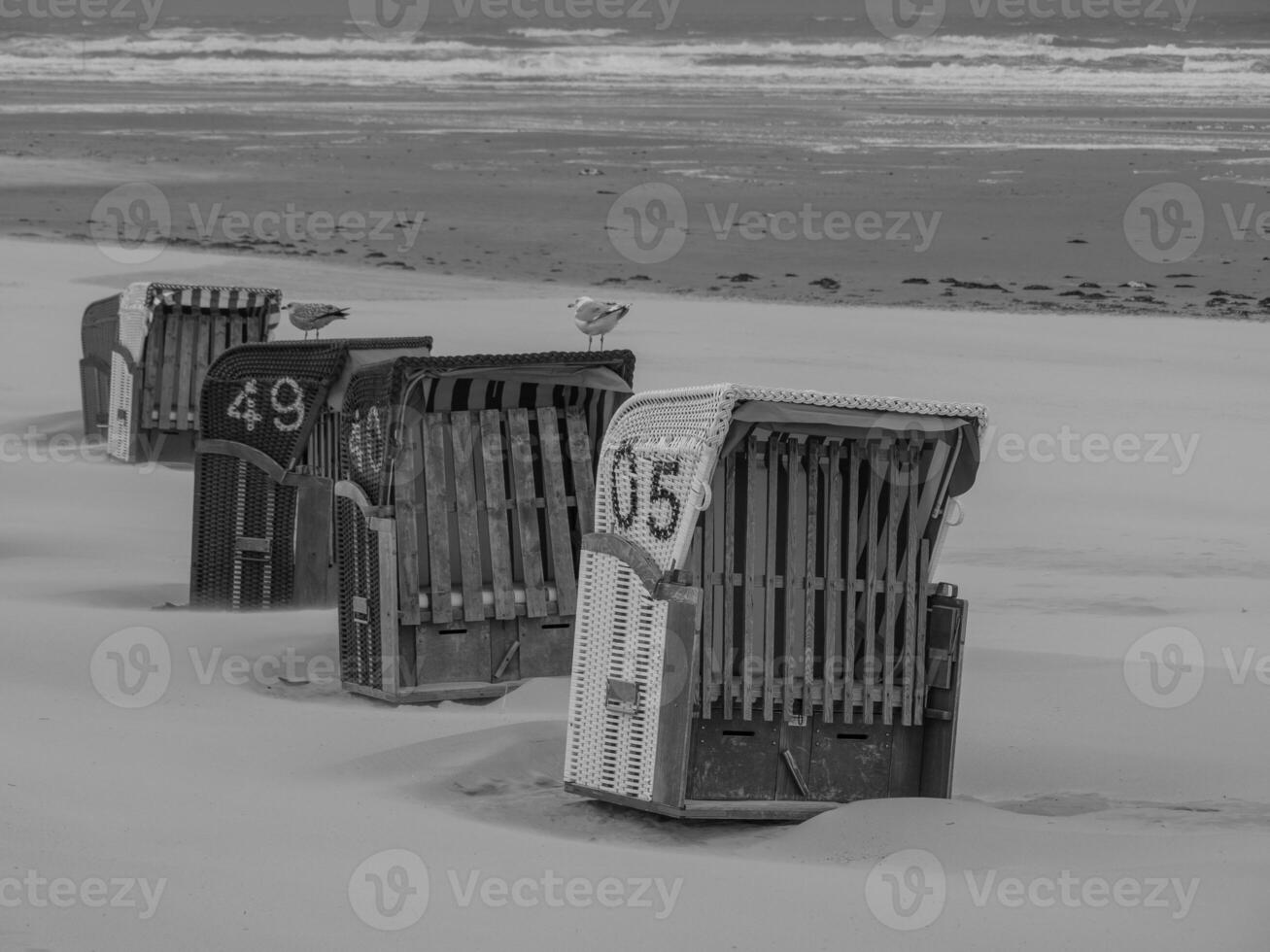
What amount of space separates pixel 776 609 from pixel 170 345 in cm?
934

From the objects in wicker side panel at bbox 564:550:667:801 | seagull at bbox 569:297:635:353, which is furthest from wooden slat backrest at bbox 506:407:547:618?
seagull at bbox 569:297:635:353

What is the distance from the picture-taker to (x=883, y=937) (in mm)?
6047

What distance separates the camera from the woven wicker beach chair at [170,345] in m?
15.5

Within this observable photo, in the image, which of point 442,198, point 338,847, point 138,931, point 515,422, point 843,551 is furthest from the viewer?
point 442,198

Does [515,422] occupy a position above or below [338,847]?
above

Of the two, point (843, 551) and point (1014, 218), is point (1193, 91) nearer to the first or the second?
point (1014, 218)

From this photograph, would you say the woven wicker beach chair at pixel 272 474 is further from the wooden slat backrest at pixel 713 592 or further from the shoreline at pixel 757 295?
the shoreline at pixel 757 295

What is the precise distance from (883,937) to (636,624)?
4.95 feet

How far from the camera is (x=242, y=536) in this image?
1070 centimetres

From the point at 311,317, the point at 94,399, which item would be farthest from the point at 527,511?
the point at 94,399

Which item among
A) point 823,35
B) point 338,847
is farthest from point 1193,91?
point 338,847

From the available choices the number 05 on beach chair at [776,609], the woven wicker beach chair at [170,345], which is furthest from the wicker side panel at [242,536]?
the woven wicker beach chair at [170,345]

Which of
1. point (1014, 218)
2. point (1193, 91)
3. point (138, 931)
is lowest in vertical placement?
point (138, 931)

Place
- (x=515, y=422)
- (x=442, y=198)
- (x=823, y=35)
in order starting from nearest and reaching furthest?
(x=515, y=422) → (x=442, y=198) → (x=823, y=35)
